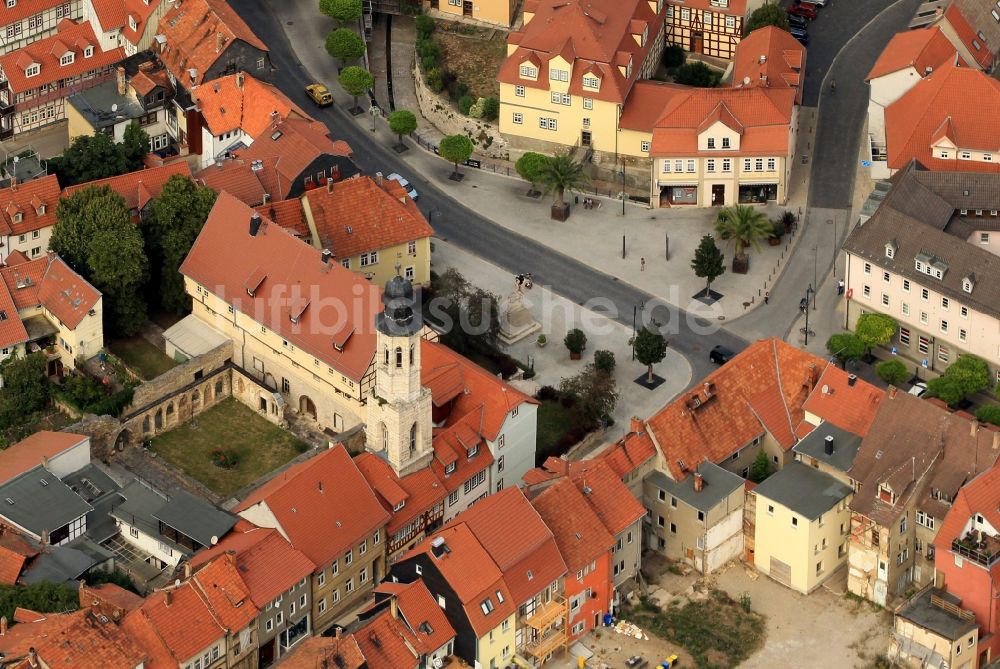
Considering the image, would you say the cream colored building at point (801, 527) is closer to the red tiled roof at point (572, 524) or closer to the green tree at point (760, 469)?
the green tree at point (760, 469)

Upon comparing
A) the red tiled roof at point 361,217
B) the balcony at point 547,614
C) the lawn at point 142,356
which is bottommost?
the balcony at point 547,614

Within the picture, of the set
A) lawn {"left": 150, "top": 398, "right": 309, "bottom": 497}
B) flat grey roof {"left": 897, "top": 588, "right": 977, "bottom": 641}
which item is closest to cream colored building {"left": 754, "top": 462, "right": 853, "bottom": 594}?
flat grey roof {"left": 897, "top": 588, "right": 977, "bottom": 641}

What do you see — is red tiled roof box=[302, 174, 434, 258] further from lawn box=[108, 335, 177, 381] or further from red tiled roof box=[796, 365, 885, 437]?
red tiled roof box=[796, 365, 885, 437]

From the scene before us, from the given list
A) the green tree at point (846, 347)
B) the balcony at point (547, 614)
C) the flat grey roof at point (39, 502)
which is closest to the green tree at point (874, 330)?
the green tree at point (846, 347)

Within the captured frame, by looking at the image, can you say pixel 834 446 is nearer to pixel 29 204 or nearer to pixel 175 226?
pixel 175 226

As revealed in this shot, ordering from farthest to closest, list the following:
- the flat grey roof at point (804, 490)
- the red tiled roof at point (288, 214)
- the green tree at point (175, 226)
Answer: the red tiled roof at point (288, 214) → the green tree at point (175, 226) → the flat grey roof at point (804, 490)

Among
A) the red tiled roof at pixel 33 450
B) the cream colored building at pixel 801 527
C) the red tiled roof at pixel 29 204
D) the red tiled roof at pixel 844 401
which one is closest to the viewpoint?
the cream colored building at pixel 801 527
